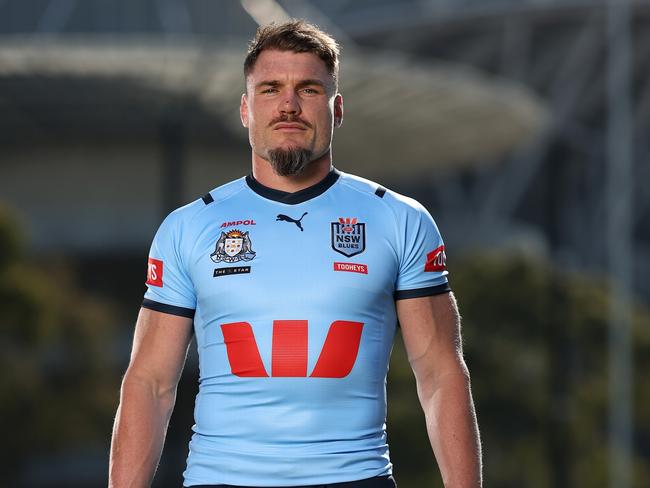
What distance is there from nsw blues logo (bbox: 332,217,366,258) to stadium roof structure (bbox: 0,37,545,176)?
3248 cm

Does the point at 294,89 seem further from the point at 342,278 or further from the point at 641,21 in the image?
the point at 641,21

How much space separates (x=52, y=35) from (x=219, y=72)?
1109 cm

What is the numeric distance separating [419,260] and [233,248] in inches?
25.1

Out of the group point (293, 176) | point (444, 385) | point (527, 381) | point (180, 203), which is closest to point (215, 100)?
point (180, 203)

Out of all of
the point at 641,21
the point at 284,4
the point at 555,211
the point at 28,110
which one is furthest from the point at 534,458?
the point at 641,21

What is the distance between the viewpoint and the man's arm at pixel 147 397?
5.61m

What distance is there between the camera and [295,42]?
5.64 metres

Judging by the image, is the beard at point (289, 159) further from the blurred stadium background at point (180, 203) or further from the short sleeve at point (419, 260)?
the blurred stadium background at point (180, 203)

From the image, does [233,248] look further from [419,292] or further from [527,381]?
[527,381]

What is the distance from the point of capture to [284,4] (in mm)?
68375

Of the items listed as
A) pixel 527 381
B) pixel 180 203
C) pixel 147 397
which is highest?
pixel 180 203

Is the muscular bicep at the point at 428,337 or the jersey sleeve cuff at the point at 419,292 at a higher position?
the jersey sleeve cuff at the point at 419,292

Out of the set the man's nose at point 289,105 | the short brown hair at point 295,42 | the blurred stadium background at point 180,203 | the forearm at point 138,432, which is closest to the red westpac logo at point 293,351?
the forearm at point 138,432

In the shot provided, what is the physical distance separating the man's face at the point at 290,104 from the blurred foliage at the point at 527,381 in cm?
3355
